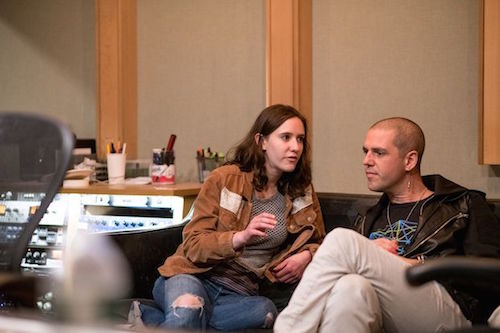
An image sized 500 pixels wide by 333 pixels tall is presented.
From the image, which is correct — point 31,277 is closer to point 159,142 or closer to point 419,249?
point 419,249

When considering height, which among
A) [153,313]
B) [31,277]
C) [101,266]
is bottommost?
[153,313]

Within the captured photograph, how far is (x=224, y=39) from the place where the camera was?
13.9 ft

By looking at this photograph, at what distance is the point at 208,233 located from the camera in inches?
107

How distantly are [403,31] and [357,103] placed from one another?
0.43 meters

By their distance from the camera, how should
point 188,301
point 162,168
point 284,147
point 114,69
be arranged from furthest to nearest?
1. point 114,69
2. point 162,168
3. point 284,147
4. point 188,301

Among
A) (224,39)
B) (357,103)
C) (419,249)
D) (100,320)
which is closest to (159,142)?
(224,39)

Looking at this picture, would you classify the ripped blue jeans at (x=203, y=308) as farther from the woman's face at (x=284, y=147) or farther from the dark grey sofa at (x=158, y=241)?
the woman's face at (x=284, y=147)

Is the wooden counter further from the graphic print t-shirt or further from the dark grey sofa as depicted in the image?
the graphic print t-shirt

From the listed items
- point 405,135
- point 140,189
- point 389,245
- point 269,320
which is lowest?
point 269,320

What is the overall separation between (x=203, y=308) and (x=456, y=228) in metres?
0.91

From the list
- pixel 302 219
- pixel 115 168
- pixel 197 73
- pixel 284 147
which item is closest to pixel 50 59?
pixel 197 73

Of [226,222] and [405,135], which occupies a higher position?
[405,135]

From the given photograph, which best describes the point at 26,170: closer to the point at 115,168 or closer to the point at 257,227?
the point at 257,227

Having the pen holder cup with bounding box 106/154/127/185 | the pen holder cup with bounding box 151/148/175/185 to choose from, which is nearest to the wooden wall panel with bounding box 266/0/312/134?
the pen holder cup with bounding box 151/148/175/185
